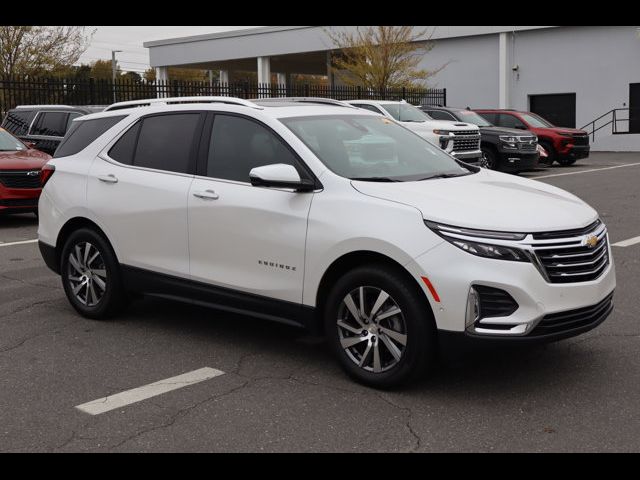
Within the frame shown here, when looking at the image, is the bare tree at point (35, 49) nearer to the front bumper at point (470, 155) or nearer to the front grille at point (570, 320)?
the front bumper at point (470, 155)

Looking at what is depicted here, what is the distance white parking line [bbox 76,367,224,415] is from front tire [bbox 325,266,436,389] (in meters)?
0.88

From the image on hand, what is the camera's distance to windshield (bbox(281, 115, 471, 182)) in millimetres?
5355

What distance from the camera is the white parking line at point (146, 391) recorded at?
184 inches

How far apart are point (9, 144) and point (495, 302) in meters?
11.5

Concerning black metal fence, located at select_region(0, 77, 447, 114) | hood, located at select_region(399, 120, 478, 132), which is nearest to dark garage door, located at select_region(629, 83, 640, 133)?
black metal fence, located at select_region(0, 77, 447, 114)

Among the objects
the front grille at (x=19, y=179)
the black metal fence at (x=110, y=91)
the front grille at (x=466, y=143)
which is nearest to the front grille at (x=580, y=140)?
the front grille at (x=466, y=143)

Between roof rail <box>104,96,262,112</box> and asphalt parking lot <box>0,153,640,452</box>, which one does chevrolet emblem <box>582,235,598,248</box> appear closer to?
asphalt parking lot <box>0,153,640,452</box>

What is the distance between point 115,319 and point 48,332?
561mm

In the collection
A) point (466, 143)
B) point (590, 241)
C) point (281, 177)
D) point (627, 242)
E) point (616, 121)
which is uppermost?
point (616, 121)

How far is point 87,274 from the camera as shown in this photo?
6.62 m

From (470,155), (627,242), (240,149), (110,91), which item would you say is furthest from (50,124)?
(240,149)

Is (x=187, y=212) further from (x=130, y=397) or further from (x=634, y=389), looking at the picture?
(x=634, y=389)

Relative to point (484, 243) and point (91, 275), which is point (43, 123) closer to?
point (91, 275)
